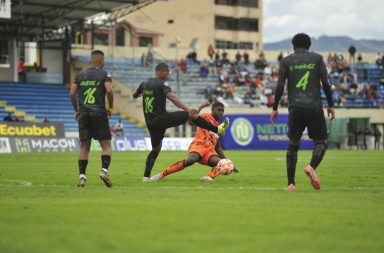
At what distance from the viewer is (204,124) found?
1564 centimetres

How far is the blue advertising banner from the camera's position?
4738cm

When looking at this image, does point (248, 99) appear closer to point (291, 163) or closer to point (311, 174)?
point (291, 163)

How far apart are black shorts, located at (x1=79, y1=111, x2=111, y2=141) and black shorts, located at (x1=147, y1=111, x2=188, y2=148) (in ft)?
3.99

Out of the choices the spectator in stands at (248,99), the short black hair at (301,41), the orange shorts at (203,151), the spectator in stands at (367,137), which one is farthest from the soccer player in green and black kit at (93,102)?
the spectator in stands at (367,137)

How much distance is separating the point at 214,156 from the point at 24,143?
2549cm

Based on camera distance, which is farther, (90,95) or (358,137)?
(358,137)

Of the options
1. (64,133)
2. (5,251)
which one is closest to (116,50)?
(64,133)

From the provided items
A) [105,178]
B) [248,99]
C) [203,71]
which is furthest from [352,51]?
[105,178]

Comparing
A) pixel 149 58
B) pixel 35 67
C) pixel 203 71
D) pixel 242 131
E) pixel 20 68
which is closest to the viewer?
pixel 242 131

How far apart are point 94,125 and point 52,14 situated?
36.8m

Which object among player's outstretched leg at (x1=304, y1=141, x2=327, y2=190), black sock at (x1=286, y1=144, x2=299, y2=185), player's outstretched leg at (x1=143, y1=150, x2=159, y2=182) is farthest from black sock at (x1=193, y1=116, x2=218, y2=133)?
player's outstretched leg at (x1=304, y1=141, x2=327, y2=190)

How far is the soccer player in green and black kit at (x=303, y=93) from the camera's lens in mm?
13242

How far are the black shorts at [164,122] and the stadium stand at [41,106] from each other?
107 ft

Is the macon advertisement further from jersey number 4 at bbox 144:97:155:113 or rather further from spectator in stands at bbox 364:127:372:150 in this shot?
jersey number 4 at bbox 144:97:155:113
